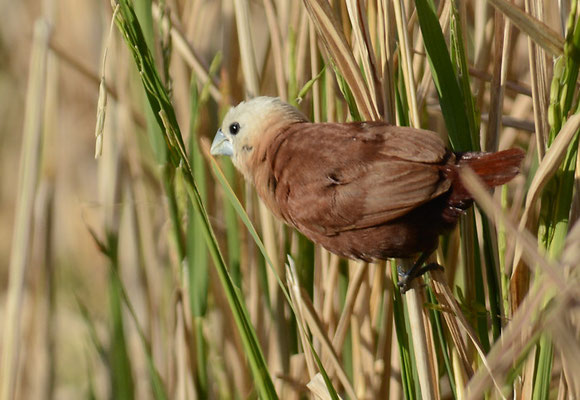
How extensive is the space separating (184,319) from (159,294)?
12.9 inches

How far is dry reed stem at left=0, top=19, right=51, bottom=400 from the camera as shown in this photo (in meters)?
1.51

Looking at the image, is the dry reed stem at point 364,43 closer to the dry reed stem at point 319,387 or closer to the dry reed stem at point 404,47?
the dry reed stem at point 404,47

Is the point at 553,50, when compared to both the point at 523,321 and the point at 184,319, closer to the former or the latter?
the point at 523,321

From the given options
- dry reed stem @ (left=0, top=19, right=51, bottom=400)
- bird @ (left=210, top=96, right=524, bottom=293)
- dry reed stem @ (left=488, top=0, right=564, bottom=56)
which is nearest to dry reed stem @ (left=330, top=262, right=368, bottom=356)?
bird @ (left=210, top=96, right=524, bottom=293)

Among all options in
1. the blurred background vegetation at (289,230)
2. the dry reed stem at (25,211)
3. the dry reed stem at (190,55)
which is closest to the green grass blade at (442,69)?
the blurred background vegetation at (289,230)

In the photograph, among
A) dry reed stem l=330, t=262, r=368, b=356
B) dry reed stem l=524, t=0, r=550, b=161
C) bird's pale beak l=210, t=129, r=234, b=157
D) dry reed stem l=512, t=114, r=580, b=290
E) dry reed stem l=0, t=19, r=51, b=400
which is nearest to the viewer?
A: dry reed stem l=512, t=114, r=580, b=290

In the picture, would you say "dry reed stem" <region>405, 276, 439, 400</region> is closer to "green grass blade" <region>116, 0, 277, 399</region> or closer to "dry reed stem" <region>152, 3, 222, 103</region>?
"green grass blade" <region>116, 0, 277, 399</region>

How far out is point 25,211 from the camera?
4.97 ft

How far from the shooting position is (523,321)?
631 mm

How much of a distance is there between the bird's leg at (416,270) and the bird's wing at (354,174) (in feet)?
0.24

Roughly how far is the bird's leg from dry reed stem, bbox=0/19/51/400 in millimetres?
782

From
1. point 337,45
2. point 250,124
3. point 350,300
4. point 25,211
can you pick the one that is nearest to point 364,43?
point 337,45

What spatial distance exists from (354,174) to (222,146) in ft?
1.15

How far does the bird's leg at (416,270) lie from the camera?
1.09 meters
